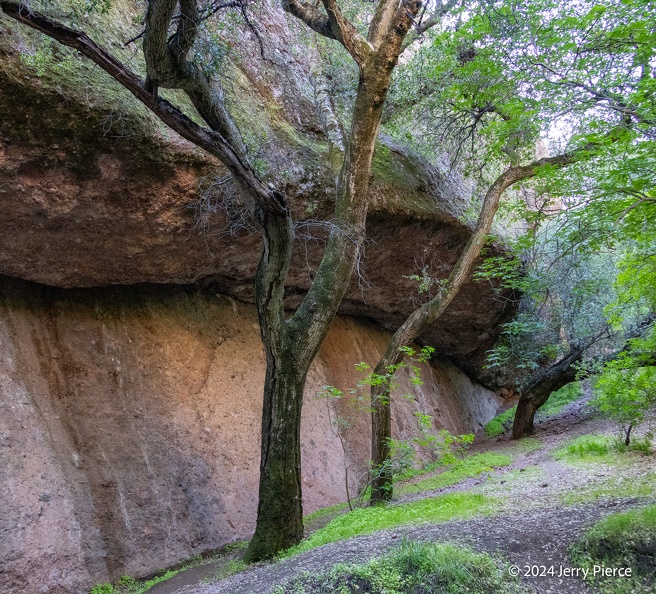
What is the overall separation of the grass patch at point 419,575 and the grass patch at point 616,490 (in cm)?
159

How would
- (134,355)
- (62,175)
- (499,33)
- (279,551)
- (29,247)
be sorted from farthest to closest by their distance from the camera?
1. (499,33)
2. (134,355)
3. (29,247)
4. (62,175)
5. (279,551)

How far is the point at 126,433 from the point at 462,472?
15.4 ft

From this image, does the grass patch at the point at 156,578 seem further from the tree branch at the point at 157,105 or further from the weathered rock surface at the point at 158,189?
the weathered rock surface at the point at 158,189

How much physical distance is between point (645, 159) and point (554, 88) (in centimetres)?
230

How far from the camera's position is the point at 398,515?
16.2 feet

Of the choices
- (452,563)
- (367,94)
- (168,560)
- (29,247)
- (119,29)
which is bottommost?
(168,560)

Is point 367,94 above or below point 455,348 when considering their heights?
above

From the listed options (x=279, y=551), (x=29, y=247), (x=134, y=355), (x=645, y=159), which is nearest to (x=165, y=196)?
(x=29, y=247)

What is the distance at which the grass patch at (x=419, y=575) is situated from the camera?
296 cm

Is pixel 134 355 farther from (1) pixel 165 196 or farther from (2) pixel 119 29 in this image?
(2) pixel 119 29

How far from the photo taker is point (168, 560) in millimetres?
5973

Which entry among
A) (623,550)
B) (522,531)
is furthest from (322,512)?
(623,550)

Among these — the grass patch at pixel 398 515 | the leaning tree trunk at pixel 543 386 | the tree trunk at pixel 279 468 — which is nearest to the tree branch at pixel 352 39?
the tree trunk at pixel 279 468

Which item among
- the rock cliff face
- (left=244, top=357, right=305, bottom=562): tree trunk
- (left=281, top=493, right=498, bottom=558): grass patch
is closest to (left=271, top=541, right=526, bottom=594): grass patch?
(left=281, top=493, right=498, bottom=558): grass patch
